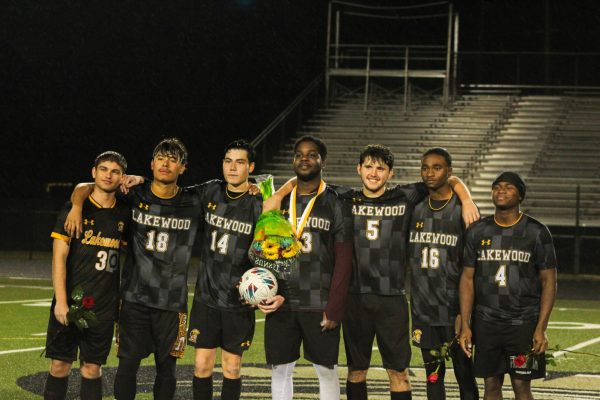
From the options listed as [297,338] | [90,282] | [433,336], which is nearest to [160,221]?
[90,282]

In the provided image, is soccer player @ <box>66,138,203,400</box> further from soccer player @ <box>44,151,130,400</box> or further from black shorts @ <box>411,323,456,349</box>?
black shorts @ <box>411,323,456,349</box>

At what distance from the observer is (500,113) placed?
90.5ft

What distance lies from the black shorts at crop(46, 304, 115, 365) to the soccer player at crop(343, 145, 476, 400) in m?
1.75

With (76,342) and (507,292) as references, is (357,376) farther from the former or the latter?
(76,342)

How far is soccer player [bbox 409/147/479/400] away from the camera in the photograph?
7.15m

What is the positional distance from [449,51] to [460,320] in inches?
790

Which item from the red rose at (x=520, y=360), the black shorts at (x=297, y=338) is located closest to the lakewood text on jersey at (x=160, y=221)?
the black shorts at (x=297, y=338)

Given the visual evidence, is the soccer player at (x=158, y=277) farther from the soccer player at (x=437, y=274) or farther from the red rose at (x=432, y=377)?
the red rose at (x=432, y=377)

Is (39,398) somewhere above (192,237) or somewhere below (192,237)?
below

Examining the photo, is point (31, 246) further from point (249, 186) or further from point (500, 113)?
point (249, 186)

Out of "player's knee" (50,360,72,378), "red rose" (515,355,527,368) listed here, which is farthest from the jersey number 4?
"red rose" (515,355,527,368)

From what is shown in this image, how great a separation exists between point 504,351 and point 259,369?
10.6ft

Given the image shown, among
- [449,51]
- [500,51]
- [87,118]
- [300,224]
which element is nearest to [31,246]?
[87,118]

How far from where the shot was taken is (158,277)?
7.04 metres
